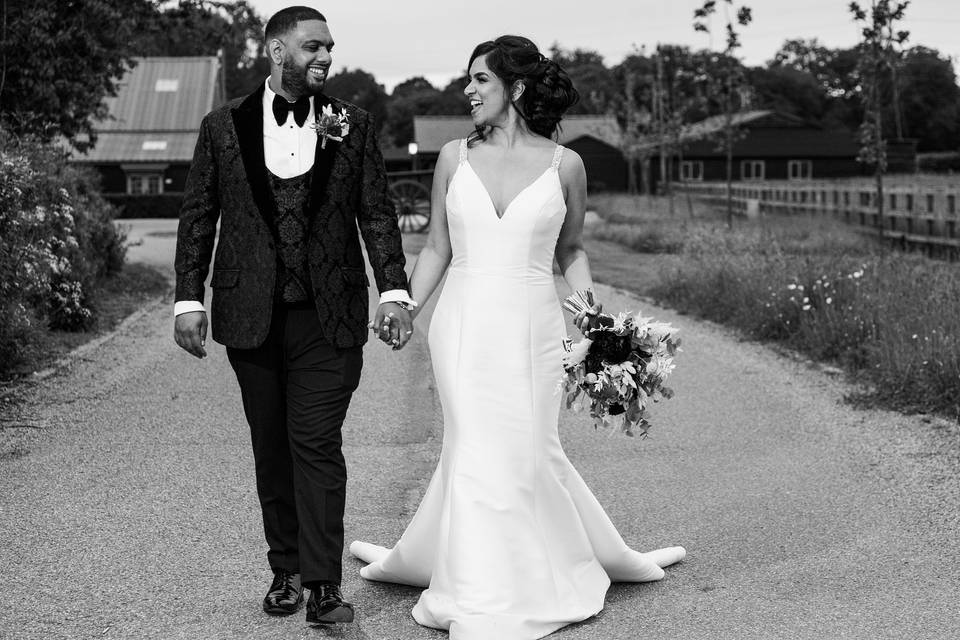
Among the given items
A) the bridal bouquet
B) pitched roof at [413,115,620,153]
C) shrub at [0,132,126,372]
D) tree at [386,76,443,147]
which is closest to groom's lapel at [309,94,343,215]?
the bridal bouquet

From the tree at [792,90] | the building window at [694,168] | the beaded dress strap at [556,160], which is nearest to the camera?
the beaded dress strap at [556,160]

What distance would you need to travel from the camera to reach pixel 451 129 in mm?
80250

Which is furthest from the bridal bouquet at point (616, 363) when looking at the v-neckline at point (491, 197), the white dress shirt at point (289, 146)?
the white dress shirt at point (289, 146)

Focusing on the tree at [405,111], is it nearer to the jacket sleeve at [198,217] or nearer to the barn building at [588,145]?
the barn building at [588,145]

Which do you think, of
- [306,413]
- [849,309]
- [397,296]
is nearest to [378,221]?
[397,296]

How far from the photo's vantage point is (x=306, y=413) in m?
4.71

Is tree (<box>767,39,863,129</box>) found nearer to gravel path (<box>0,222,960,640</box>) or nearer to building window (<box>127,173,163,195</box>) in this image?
building window (<box>127,173,163,195</box>)

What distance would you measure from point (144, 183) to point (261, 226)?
210ft

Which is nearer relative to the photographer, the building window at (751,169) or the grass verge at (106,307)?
the grass verge at (106,307)

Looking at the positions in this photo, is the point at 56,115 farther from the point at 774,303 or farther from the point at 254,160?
the point at 254,160

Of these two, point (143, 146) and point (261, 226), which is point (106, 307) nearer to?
point (261, 226)

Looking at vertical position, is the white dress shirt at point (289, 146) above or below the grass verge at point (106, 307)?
above

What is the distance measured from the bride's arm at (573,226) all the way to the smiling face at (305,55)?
1017mm

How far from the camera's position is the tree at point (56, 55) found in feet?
54.9
